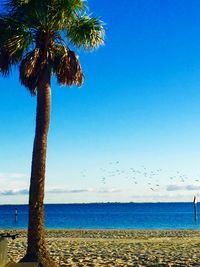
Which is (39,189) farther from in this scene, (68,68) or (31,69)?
(68,68)

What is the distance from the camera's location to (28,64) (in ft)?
52.4

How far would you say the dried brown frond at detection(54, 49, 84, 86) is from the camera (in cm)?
1653

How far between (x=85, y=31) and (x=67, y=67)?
53.0 inches

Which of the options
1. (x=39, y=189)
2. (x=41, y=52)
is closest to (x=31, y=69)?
(x=41, y=52)

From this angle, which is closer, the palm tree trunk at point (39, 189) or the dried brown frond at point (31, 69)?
the palm tree trunk at point (39, 189)

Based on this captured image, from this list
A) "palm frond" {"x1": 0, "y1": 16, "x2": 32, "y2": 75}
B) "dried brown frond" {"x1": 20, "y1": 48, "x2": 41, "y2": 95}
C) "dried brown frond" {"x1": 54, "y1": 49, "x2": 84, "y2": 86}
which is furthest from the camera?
"dried brown frond" {"x1": 54, "y1": 49, "x2": 84, "y2": 86}

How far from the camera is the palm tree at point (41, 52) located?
15055mm

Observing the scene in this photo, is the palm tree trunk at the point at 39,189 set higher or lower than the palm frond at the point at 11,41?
lower

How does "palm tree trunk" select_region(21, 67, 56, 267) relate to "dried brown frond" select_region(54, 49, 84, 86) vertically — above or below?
below

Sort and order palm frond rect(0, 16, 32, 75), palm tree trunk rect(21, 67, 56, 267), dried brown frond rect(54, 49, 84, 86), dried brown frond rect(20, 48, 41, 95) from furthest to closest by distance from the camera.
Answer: dried brown frond rect(54, 49, 84, 86) → dried brown frond rect(20, 48, 41, 95) → palm frond rect(0, 16, 32, 75) → palm tree trunk rect(21, 67, 56, 267)

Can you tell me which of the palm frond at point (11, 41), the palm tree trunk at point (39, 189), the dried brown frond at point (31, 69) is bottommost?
the palm tree trunk at point (39, 189)

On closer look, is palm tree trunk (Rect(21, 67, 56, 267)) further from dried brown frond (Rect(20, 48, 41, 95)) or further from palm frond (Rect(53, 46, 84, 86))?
palm frond (Rect(53, 46, 84, 86))

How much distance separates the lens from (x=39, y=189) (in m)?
15.1

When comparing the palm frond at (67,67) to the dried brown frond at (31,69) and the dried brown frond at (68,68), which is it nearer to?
the dried brown frond at (68,68)
